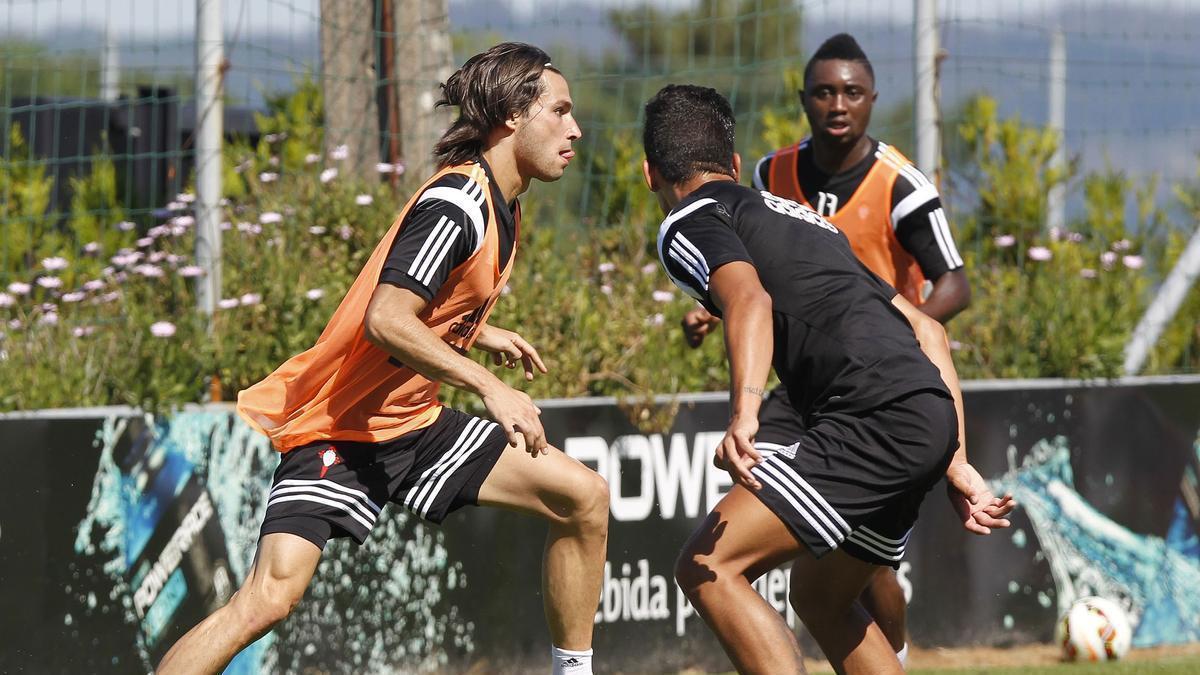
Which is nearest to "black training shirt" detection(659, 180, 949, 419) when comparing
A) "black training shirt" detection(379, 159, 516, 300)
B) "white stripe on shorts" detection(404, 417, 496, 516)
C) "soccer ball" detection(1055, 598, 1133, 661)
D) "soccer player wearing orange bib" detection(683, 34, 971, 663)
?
"black training shirt" detection(379, 159, 516, 300)

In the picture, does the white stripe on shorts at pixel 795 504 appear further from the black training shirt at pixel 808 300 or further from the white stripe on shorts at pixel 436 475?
the white stripe on shorts at pixel 436 475

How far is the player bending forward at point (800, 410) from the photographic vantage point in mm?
4387

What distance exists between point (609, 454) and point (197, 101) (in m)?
2.47

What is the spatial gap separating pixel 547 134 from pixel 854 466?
1480 millimetres

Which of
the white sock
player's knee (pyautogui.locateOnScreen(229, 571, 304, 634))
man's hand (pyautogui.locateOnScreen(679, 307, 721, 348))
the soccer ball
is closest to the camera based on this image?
player's knee (pyautogui.locateOnScreen(229, 571, 304, 634))

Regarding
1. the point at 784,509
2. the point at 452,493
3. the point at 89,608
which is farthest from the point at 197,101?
the point at 784,509

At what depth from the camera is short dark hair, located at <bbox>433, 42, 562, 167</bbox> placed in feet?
16.5

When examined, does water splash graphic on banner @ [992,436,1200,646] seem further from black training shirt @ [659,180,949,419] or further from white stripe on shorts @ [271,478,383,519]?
white stripe on shorts @ [271,478,383,519]

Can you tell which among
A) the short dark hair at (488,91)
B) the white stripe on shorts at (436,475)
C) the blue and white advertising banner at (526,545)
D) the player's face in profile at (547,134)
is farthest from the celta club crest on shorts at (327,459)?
the blue and white advertising banner at (526,545)

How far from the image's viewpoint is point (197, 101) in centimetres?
711

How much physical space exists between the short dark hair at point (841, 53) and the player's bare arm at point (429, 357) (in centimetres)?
→ 280

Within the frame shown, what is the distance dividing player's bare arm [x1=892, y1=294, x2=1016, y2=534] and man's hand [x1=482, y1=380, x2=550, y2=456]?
4.15 feet

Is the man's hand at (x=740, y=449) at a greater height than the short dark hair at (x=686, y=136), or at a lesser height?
lesser

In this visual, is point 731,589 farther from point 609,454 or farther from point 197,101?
point 197,101
